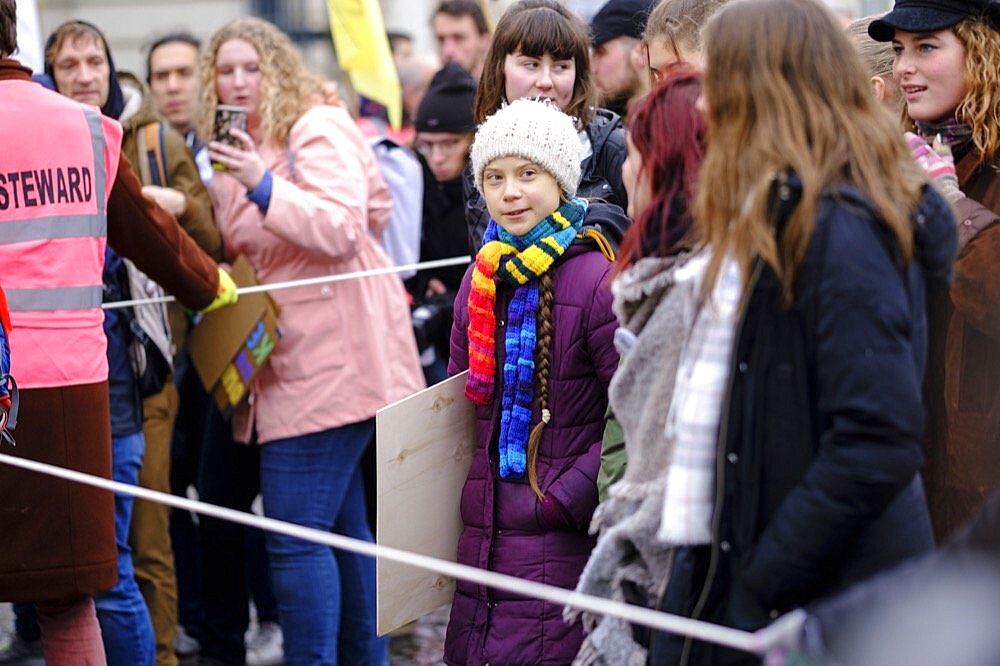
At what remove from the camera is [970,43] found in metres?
3.83

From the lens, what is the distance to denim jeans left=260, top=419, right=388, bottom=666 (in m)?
5.09

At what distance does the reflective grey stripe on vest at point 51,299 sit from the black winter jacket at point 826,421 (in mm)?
2175

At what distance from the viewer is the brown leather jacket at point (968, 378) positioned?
11.9 feet

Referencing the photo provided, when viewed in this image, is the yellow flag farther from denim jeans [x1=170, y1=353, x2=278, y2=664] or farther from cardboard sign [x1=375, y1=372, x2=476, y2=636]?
cardboard sign [x1=375, y1=372, x2=476, y2=636]

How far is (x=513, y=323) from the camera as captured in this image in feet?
12.4

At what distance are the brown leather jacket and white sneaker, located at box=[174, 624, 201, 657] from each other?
3331mm

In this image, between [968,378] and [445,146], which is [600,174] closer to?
[968,378]

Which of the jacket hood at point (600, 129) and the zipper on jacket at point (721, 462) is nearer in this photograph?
the zipper on jacket at point (721, 462)

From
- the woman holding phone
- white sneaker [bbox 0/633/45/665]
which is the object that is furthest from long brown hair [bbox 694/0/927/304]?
white sneaker [bbox 0/633/45/665]

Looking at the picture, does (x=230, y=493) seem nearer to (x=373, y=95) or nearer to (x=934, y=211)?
(x=373, y=95)

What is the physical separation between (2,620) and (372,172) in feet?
8.65

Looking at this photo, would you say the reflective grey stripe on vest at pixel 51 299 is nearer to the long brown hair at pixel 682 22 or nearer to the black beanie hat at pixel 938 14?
the long brown hair at pixel 682 22

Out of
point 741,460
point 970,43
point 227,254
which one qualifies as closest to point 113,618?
point 227,254

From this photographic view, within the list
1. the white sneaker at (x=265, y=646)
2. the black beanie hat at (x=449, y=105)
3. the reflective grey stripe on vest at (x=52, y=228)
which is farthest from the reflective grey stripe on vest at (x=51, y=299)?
the black beanie hat at (x=449, y=105)
